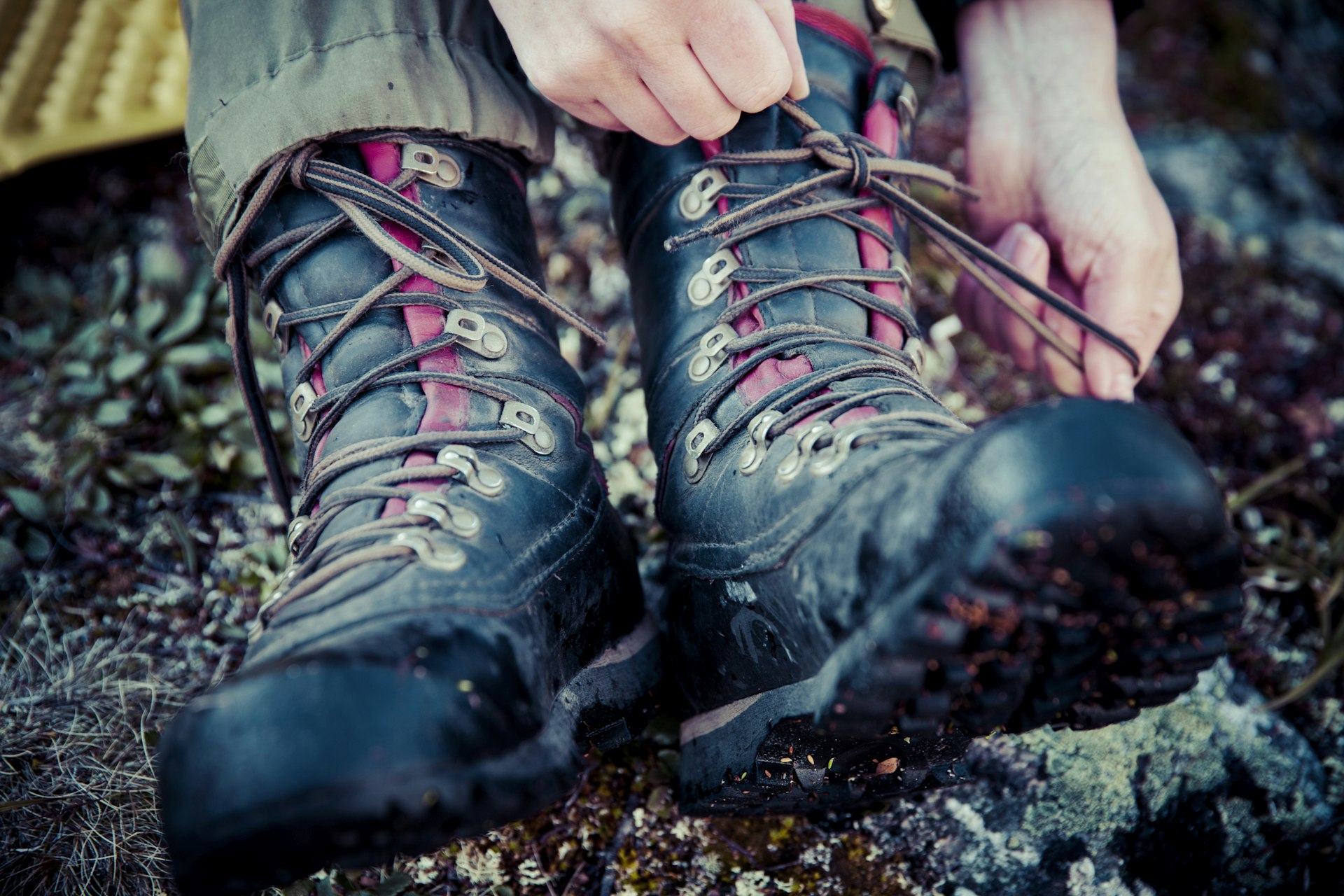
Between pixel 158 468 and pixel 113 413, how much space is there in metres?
0.26

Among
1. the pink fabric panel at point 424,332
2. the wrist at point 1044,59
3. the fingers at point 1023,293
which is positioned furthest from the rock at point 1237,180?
the pink fabric panel at point 424,332

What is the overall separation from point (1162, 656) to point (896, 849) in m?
0.91

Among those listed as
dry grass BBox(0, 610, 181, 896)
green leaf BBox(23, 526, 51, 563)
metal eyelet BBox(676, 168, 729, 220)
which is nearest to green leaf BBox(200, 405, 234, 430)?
green leaf BBox(23, 526, 51, 563)

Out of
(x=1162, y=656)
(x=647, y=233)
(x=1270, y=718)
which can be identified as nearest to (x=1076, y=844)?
(x=1270, y=718)

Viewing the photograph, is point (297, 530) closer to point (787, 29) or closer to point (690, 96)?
point (690, 96)

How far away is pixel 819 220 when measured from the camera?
5.93ft

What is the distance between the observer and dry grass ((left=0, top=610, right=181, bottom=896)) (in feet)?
5.43

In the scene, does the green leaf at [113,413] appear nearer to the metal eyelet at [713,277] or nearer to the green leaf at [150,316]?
the green leaf at [150,316]

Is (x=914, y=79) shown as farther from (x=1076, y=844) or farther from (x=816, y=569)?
(x=1076, y=844)

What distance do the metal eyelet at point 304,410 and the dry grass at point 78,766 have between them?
75cm

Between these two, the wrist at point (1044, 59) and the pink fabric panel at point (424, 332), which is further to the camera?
the wrist at point (1044, 59)

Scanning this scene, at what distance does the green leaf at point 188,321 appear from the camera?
2559mm

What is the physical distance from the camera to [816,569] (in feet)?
4.23

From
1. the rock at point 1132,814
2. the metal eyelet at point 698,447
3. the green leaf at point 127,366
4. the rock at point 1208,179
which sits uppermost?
the metal eyelet at point 698,447
